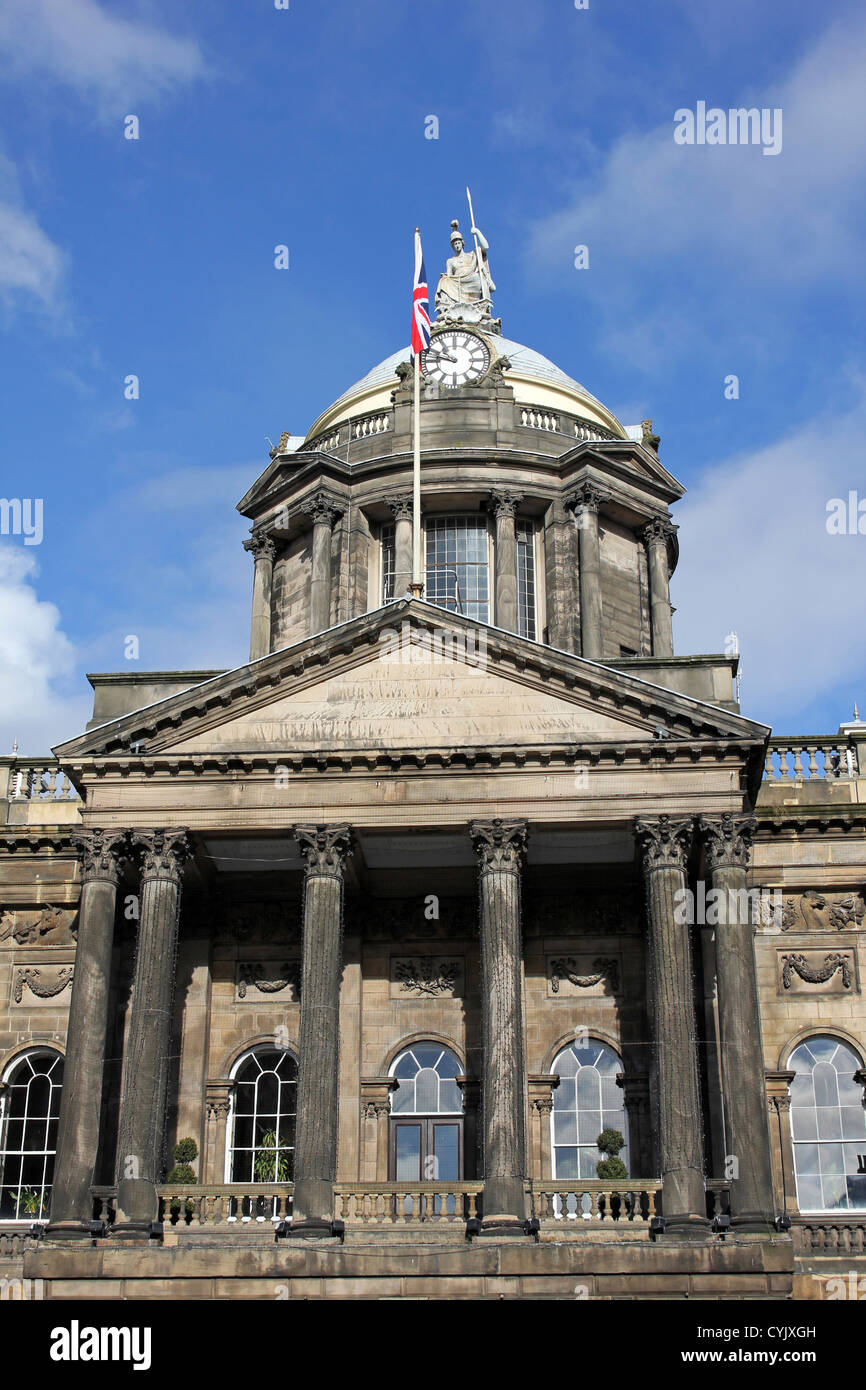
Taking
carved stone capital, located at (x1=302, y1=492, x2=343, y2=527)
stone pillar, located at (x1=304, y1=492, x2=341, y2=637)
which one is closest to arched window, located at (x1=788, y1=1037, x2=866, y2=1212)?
stone pillar, located at (x1=304, y1=492, x2=341, y2=637)

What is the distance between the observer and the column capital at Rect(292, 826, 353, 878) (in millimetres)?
29078

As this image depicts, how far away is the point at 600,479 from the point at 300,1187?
67.8ft

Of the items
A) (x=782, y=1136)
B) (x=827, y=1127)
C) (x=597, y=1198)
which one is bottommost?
(x=597, y=1198)

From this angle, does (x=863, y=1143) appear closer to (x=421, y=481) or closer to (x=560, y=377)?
(x=421, y=481)

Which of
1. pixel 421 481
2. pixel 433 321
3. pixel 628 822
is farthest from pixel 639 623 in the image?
pixel 628 822

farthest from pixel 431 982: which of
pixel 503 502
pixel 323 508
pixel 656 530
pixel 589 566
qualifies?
pixel 656 530

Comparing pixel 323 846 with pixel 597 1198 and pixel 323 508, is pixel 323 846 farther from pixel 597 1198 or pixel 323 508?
pixel 323 508

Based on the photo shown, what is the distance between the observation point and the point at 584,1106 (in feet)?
102

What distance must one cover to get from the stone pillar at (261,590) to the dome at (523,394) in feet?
12.4

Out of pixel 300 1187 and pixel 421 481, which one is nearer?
pixel 300 1187

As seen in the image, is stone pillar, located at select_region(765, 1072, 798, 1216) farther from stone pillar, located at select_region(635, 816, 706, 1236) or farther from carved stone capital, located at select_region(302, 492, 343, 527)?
carved stone capital, located at select_region(302, 492, 343, 527)

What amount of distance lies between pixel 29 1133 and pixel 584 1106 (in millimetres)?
10461

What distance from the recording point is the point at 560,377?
152ft

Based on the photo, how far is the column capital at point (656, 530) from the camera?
1672 inches
